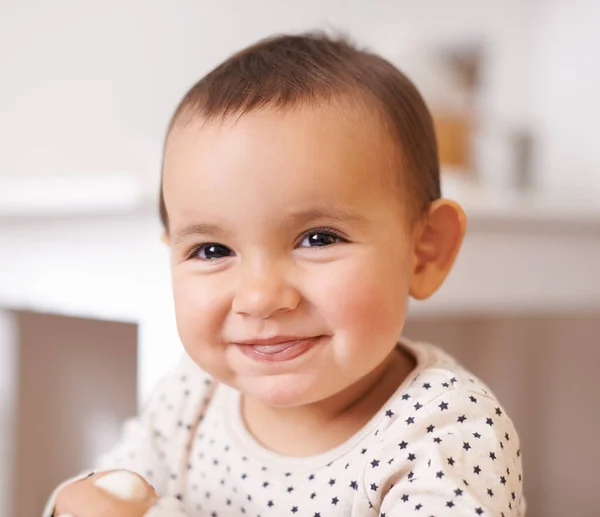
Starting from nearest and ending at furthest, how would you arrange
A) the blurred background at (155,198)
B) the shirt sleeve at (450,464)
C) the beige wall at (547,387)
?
the shirt sleeve at (450,464) < the blurred background at (155,198) < the beige wall at (547,387)

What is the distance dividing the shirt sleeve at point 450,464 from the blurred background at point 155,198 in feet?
1.16

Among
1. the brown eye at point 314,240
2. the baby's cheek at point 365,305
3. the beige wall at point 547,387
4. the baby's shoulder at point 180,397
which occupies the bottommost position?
the beige wall at point 547,387

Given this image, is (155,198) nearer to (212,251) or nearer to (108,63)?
(212,251)

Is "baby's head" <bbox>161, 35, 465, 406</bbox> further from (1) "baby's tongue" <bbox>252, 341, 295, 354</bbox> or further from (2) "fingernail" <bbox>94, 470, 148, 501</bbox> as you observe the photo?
(2) "fingernail" <bbox>94, 470, 148, 501</bbox>

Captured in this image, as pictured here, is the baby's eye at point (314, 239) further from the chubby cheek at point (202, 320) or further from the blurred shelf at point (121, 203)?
the blurred shelf at point (121, 203)

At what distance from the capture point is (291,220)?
60 centimetres

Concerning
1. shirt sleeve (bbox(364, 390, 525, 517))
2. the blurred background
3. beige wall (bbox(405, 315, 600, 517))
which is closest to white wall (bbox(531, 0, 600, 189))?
the blurred background

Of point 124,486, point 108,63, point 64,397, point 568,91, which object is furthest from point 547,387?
point 124,486

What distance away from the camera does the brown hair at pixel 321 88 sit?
63 cm

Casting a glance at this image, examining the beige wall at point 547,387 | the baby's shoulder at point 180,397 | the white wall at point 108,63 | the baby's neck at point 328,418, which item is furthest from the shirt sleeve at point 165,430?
the beige wall at point 547,387

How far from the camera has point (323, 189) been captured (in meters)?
0.60

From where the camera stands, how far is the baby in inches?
23.4

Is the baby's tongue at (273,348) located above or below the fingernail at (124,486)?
above

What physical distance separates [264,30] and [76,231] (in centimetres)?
91
